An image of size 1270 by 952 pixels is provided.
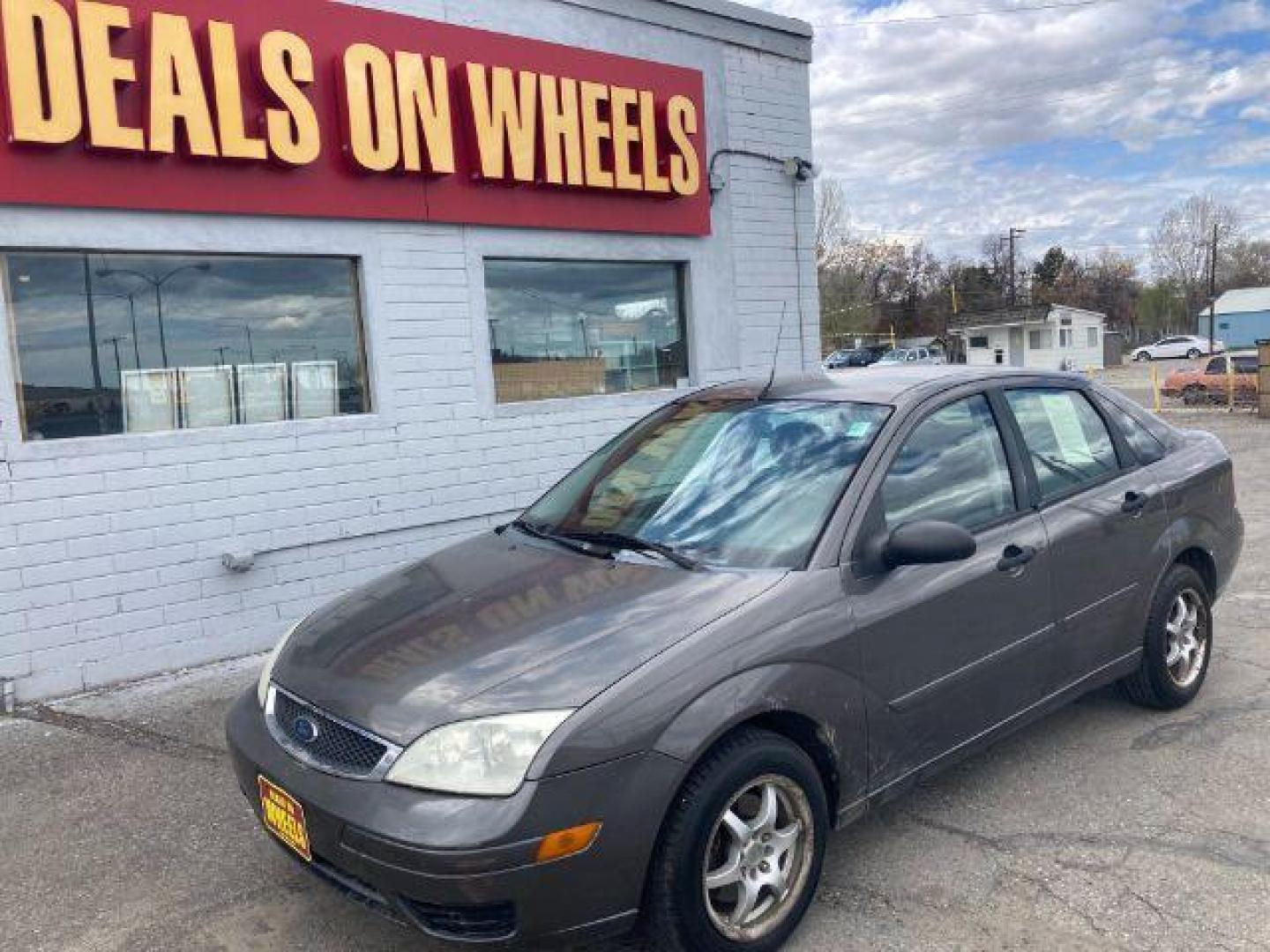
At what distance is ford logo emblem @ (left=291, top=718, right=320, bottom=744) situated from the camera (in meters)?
2.74

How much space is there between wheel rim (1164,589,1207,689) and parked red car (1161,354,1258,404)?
20.6m

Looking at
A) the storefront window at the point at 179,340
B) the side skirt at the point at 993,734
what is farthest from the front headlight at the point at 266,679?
the storefront window at the point at 179,340

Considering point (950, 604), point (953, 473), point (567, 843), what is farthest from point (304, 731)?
point (953, 473)

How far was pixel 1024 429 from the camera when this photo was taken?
386cm

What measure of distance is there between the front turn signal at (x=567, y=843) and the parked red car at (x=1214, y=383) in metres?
23.8

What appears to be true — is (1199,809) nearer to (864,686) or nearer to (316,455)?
(864,686)

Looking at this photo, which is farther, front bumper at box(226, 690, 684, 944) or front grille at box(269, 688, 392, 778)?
front grille at box(269, 688, 392, 778)

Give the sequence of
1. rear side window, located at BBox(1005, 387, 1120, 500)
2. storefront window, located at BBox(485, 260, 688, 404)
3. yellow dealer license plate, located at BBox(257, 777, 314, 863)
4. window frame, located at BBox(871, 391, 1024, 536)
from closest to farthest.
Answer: yellow dealer license plate, located at BBox(257, 777, 314, 863) → window frame, located at BBox(871, 391, 1024, 536) → rear side window, located at BBox(1005, 387, 1120, 500) → storefront window, located at BBox(485, 260, 688, 404)

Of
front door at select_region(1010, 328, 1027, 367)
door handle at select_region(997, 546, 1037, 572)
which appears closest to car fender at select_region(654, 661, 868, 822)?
door handle at select_region(997, 546, 1037, 572)

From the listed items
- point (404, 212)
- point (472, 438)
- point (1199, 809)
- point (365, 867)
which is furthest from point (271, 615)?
point (1199, 809)

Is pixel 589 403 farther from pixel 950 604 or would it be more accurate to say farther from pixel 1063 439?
pixel 950 604

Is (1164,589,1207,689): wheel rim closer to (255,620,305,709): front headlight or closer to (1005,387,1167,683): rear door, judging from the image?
(1005,387,1167,683): rear door

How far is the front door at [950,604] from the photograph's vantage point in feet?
10.1

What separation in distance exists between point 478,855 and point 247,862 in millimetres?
1578
